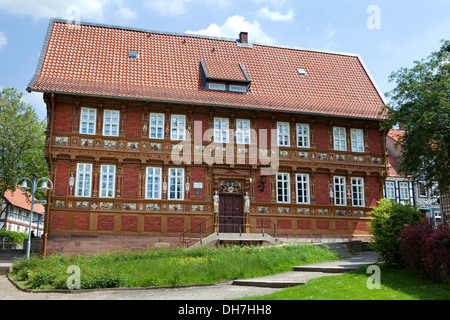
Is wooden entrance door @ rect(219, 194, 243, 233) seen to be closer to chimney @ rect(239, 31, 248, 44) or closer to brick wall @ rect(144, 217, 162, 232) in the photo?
brick wall @ rect(144, 217, 162, 232)

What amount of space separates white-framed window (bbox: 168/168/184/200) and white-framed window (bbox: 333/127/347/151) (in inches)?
361

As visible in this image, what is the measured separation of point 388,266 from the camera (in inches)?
576

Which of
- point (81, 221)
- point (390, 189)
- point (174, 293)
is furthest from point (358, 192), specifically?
point (174, 293)

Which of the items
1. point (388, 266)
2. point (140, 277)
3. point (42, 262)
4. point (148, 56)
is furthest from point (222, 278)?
point (148, 56)

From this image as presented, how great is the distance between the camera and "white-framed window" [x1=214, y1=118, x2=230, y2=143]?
82.8 ft

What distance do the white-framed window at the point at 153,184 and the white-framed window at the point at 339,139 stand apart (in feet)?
33.8

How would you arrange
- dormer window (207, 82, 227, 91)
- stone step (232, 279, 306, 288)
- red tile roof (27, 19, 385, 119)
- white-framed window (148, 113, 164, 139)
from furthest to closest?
dormer window (207, 82, 227, 91) → white-framed window (148, 113, 164, 139) → red tile roof (27, 19, 385, 119) → stone step (232, 279, 306, 288)

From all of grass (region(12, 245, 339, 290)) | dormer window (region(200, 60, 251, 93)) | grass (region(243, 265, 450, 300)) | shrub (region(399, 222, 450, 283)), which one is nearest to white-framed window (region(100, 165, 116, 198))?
grass (region(12, 245, 339, 290))

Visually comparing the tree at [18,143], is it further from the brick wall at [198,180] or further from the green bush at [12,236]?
the brick wall at [198,180]

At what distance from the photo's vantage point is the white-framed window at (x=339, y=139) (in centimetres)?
2706

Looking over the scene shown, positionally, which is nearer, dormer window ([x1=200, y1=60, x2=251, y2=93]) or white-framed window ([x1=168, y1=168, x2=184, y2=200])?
white-framed window ([x1=168, y1=168, x2=184, y2=200])

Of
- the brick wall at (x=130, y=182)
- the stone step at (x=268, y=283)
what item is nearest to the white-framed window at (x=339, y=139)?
the brick wall at (x=130, y=182)

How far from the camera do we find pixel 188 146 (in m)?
24.7

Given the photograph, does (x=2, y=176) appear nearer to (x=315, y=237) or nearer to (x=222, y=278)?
(x=315, y=237)
